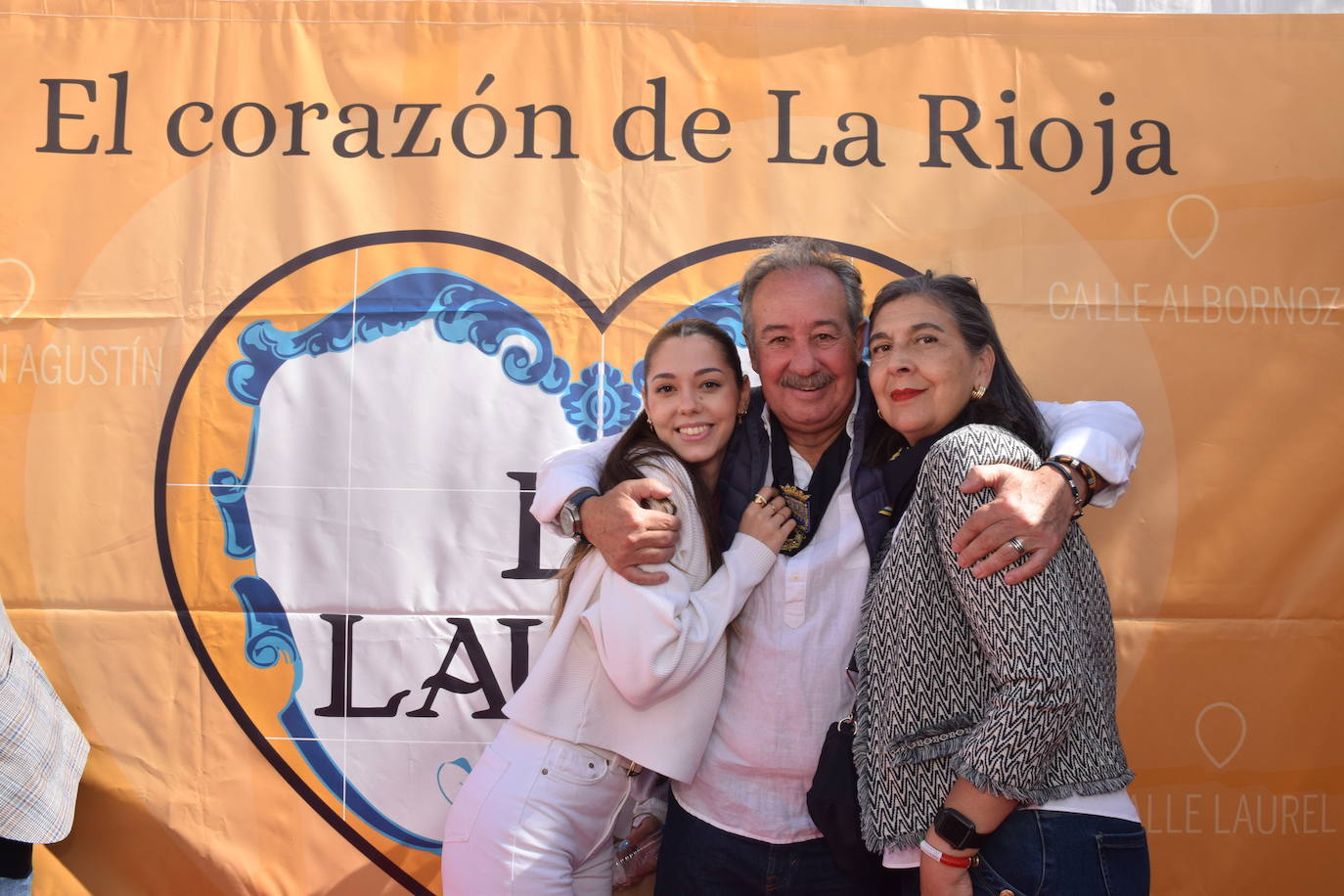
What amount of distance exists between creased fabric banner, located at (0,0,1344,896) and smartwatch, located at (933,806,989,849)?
4.80ft

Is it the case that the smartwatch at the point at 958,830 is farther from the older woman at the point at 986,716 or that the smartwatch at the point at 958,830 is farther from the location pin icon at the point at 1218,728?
the location pin icon at the point at 1218,728

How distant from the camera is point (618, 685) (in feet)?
6.02

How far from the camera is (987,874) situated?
145 centimetres

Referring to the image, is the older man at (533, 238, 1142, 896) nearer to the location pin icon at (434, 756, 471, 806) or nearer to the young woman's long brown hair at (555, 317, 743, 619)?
the young woman's long brown hair at (555, 317, 743, 619)

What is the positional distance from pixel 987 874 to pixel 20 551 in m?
2.48

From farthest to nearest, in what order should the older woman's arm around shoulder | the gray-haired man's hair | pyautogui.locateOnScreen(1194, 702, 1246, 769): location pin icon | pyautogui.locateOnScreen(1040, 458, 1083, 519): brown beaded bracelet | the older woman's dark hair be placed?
pyautogui.locateOnScreen(1194, 702, 1246, 769): location pin icon → the gray-haired man's hair → the older woman's dark hair → pyautogui.locateOnScreen(1040, 458, 1083, 519): brown beaded bracelet → the older woman's arm around shoulder

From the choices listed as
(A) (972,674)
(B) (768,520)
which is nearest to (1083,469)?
(A) (972,674)

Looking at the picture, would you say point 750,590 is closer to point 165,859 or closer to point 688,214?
point 688,214

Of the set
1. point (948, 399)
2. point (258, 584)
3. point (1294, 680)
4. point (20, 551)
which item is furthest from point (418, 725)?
point (1294, 680)

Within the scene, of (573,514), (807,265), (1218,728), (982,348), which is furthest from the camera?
(1218,728)

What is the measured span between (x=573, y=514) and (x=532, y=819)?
55cm

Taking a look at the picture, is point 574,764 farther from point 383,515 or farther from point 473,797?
point 383,515

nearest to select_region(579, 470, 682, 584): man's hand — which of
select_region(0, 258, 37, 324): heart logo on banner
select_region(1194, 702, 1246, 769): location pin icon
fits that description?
select_region(1194, 702, 1246, 769): location pin icon

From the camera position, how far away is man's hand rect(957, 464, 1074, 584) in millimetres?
1411
